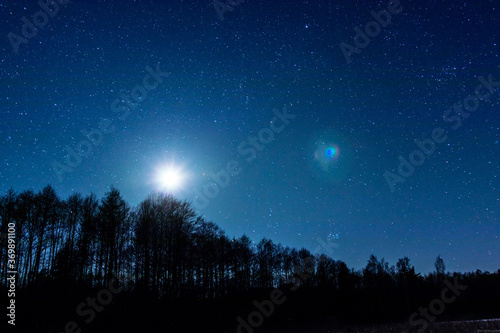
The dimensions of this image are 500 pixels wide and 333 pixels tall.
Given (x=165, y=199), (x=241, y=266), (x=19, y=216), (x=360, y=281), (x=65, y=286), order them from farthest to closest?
(x=360, y=281), (x=241, y=266), (x=165, y=199), (x=19, y=216), (x=65, y=286)

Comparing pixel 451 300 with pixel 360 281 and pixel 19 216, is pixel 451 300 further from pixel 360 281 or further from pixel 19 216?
pixel 19 216

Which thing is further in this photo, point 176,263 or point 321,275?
point 321,275

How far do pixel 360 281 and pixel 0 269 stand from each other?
72.7 m

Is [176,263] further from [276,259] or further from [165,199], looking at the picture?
[276,259]

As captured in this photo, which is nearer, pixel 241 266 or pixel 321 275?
pixel 241 266

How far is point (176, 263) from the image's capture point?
4153 cm

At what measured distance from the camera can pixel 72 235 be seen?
3869 cm

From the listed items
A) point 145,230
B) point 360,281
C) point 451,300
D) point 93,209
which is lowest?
point 451,300

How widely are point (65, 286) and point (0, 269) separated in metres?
7.90

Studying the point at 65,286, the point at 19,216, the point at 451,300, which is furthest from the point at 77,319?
the point at 451,300

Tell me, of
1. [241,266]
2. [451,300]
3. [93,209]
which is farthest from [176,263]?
[451,300]

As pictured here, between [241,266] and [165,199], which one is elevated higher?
[165,199]

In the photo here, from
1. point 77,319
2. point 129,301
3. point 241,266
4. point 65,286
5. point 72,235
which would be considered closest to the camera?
point 77,319

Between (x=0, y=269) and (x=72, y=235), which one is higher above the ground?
(x=72, y=235)
